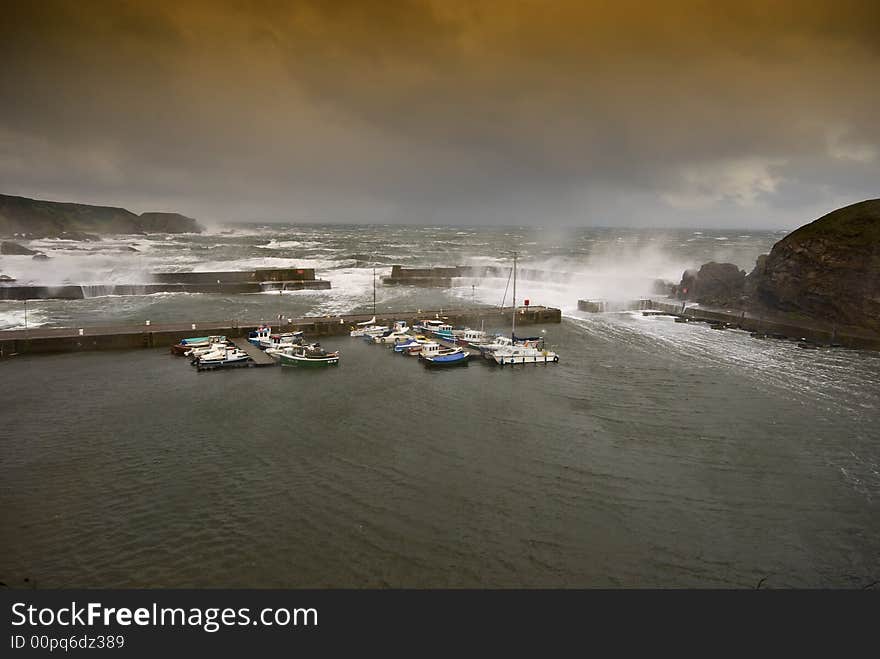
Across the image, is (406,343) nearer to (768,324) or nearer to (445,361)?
(445,361)

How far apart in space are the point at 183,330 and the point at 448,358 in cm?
1388

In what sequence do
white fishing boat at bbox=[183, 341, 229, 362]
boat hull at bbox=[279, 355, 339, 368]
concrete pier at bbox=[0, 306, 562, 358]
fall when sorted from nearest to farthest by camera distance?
boat hull at bbox=[279, 355, 339, 368]
white fishing boat at bbox=[183, 341, 229, 362]
concrete pier at bbox=[0, 306, 562, 358]

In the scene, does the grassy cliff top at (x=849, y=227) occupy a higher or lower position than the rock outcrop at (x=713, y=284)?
higher

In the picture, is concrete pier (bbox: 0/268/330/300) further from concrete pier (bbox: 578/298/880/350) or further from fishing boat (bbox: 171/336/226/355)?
concrete pier (bbox: 578/298/880/350)

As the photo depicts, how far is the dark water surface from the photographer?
1085 centimetres

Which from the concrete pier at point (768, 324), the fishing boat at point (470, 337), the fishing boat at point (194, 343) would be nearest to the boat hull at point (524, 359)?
the fishing boat at point (470, 337)

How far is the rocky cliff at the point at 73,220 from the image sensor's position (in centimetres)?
10443

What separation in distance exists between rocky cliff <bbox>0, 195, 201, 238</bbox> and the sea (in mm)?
97912

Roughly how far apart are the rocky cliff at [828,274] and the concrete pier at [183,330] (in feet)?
52.6

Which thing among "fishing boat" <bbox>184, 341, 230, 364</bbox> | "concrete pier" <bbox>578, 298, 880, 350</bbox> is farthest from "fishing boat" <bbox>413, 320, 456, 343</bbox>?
"concrete pier" <bbox>578, 298, 880, 350</bbox>

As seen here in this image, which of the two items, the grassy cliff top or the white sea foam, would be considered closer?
the white sea foam

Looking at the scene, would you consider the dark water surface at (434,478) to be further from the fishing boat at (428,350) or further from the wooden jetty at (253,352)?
the fishing boat at (428,350)

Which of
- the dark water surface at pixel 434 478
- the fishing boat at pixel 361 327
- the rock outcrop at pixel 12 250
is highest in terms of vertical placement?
the rock outcrop at pixel 12 250

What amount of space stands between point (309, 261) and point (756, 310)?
53046 mm
